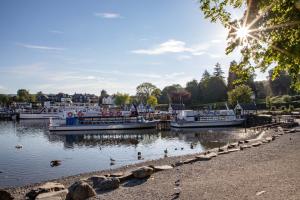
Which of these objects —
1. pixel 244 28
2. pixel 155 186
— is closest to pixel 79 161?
pixel 155 186

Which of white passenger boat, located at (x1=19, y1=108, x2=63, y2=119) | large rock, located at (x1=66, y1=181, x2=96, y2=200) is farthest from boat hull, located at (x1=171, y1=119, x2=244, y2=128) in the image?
white passenger boat, located at (x1=19, y1=108, x2=63, y2=119)

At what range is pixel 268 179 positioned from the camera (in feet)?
46.9

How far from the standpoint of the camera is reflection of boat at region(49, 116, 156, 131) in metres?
72.4

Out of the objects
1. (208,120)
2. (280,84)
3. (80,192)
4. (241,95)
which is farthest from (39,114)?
(80,192)

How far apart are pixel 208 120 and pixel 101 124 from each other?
23.8 meters

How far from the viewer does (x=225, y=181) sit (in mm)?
14578

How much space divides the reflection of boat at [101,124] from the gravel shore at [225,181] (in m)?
→ 52.1

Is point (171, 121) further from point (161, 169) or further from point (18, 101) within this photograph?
point (18, 101)

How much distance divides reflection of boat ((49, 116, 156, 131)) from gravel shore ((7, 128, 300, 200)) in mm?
52056

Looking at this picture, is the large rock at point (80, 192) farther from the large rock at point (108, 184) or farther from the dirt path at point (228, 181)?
the large rock at point (108, 184)

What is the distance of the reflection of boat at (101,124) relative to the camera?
72.4m

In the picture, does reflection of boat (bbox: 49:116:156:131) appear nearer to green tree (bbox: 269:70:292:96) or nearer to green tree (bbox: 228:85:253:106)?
green tree (bbox: 228:85:253:106)

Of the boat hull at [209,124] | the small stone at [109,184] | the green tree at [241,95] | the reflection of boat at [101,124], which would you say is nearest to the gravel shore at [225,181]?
the small stone at [109,184]

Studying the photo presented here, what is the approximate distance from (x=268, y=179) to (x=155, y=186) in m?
4.95
